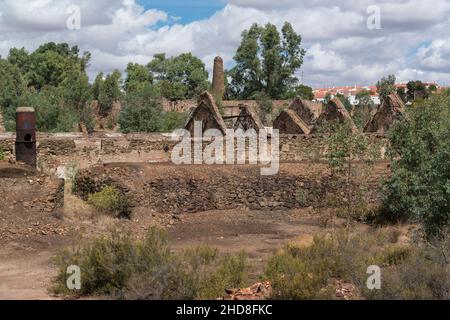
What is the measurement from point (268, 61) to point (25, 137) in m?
43.0

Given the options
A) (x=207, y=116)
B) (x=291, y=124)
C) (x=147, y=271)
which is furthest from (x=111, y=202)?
(x=291, y=124)

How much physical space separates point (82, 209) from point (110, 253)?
7.29 m

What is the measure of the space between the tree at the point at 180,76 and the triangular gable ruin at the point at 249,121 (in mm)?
38528

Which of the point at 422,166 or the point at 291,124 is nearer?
the point at 422,166

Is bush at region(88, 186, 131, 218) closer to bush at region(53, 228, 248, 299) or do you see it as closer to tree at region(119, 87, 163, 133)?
bush at region(53, 228, 248, 299)

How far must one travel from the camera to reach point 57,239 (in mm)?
15656

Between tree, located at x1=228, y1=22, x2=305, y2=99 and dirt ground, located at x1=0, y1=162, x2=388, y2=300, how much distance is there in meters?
41.4

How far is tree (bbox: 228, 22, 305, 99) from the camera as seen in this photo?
59875 millimetres

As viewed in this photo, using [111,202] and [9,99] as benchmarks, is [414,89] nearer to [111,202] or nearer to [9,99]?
[9,99]

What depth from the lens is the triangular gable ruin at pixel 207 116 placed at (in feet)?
84.0

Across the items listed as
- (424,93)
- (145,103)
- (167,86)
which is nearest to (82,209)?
(145,103)

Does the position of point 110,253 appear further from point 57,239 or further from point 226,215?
point 226,215

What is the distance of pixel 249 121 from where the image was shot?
2639 centimetres

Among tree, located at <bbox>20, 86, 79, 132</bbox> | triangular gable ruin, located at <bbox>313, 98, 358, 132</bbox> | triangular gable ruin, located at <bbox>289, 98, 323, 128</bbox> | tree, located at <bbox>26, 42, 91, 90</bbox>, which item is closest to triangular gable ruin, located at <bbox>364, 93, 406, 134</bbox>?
triangular gable ruin, located at <bbox>313, 98, 358, 132</bbox>
